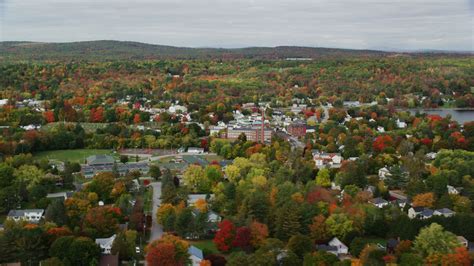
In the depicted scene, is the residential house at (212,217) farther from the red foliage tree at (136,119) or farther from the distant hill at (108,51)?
the distant hill at (108,51)

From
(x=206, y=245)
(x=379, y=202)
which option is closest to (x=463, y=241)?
(x=379, y=202)

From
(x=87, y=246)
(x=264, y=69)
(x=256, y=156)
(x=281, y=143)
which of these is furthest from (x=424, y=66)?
(x=87, y=246)

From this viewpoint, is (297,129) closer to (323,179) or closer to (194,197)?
(323,179)

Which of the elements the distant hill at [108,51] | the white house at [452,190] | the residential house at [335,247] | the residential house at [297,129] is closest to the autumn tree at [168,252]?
the residential house at [335,247]

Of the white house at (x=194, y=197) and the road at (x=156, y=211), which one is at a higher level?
the white house at (x=194, y=197)

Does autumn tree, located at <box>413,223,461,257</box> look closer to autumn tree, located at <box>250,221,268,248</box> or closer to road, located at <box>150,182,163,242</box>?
autumn tree, located at <box>250,221,268,248</box>

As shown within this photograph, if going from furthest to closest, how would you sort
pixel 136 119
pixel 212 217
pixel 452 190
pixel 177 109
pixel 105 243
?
pixel 177 109 → pixel 136 119 → pixel 452 190 → pixel 212 217 → pixel 105 243
